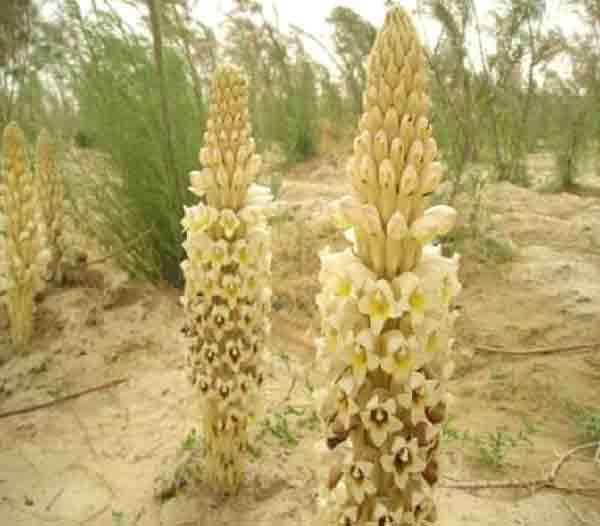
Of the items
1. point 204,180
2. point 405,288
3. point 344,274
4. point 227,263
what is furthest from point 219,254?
point 405,288

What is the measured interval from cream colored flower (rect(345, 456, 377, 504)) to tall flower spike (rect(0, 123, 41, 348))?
290 cm

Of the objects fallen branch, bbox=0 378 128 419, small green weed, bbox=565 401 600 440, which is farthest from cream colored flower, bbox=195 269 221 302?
small green weed, bbox=565 401 600 440

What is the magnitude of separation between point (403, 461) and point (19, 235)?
3.02 meters

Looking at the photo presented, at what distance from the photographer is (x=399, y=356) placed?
1293 millimetres

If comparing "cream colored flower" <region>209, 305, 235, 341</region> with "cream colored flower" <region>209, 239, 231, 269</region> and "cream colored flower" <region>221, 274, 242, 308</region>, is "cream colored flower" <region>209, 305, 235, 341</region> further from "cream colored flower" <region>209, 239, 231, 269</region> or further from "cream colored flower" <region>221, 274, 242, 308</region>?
"cream colored flower" <region>209, 239, 231, 269</region>

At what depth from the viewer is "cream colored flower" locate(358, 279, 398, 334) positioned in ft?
4.20

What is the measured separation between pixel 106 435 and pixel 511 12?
18.8 feet

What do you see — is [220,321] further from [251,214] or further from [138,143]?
[138,143]

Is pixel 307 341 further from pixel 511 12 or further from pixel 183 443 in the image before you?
pixel 511 12

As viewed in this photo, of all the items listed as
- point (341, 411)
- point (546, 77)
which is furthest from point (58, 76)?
point (546, 77)

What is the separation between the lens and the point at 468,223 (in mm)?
4941

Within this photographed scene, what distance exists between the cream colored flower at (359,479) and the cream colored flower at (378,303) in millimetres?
293

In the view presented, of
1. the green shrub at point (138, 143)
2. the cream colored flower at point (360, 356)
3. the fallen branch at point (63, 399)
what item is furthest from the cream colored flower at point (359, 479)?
the green shrub at point (138, 143)

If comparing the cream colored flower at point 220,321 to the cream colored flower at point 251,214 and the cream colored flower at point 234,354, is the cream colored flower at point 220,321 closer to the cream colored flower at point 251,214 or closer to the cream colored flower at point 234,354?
the cream colored flower at point 234,354
